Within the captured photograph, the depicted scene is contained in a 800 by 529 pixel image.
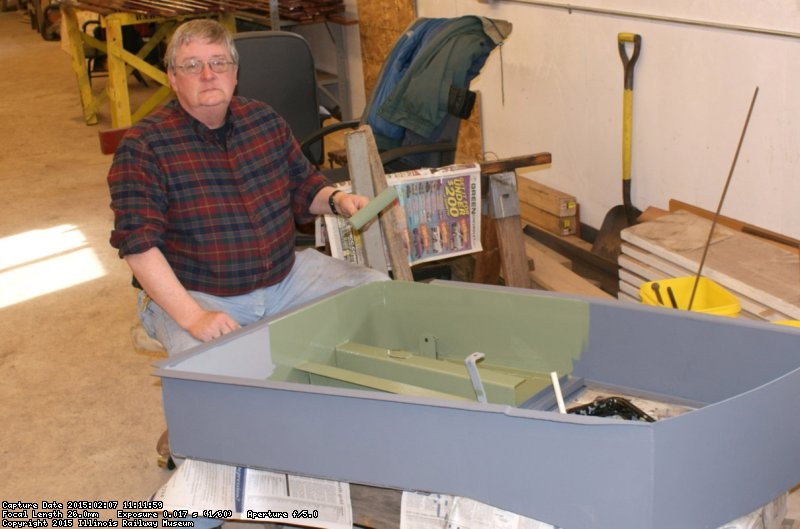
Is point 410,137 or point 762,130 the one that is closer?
point 762,130

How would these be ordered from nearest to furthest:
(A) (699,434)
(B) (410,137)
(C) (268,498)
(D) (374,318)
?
(A) (699,434)
(C) (268,498)
(D) (374,318)
(B) (410,137)

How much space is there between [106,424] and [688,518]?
2094 mm

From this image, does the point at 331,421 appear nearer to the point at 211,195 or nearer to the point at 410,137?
the point at 211,195

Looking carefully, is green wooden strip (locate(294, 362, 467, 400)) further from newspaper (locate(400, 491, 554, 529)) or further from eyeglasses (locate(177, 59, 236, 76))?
eyeglasses (locate(177, 59, 236, 76))

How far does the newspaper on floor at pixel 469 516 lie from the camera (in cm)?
174

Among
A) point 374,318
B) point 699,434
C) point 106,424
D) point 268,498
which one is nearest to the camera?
point 699,434

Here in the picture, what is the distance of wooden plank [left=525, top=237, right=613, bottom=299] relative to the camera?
364 centimetres

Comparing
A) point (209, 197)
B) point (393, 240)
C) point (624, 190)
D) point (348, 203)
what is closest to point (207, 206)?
point (209, 197)

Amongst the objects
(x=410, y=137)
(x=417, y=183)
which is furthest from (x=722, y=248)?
(x=410, y=137)

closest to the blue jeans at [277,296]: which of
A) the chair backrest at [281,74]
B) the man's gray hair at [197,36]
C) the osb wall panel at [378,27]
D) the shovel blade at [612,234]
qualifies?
the man's gray hair at [197,36]

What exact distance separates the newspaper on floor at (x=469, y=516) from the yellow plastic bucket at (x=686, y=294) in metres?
0.85

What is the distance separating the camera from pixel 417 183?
3.24 m

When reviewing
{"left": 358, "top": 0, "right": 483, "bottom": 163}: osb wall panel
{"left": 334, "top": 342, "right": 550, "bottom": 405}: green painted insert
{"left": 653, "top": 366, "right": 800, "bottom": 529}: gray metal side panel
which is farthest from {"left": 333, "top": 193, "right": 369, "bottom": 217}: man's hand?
{"left": 358, "top": 0, "right": 483, "bottom": 163}: osb wall panel

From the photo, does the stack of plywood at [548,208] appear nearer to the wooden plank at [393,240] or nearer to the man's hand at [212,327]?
the wooden plank at [393,240]
